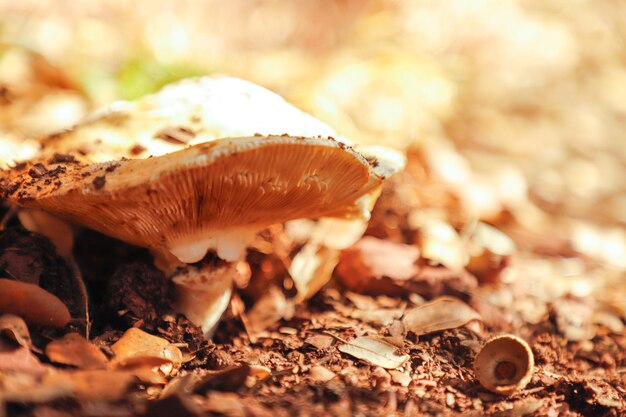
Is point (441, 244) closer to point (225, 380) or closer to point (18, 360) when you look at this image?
point (225, 380)

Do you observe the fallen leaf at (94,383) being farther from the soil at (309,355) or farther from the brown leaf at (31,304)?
the brown leaf at (31,304)

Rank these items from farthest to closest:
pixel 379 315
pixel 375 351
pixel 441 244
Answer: pixel 441 244, pixel 379 315, pixel 375 351

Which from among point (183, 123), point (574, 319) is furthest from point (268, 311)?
point (574, 319)

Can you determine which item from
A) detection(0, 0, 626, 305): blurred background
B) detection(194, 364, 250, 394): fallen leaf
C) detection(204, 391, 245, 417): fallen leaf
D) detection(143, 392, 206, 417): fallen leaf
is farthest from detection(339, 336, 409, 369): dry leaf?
detection(0, 0, 626, 305): blurred background

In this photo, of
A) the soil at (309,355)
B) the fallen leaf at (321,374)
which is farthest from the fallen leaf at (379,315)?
the fallen leaf at (321,374)

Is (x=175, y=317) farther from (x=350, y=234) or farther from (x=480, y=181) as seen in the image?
(x=480, y=181)

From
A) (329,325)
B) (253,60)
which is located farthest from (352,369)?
(253,60)
